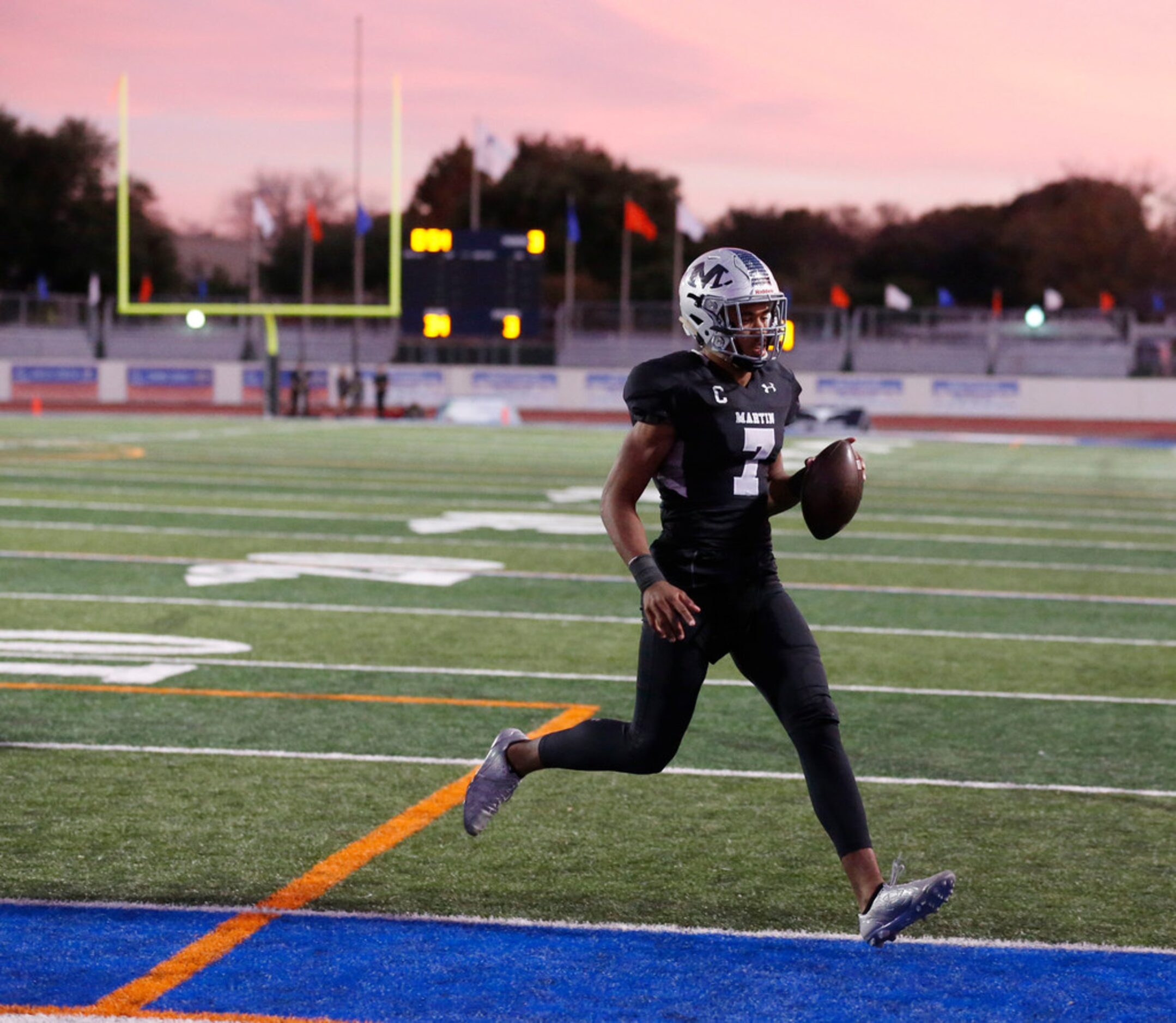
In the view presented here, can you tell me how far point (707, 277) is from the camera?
4230 mm

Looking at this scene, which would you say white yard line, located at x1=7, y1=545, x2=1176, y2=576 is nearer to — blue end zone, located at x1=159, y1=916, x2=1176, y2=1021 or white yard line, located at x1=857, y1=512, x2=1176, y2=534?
white yard line, located at x1=857, y1=512, x2=1176, y2=534

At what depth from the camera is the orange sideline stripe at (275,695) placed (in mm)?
6984

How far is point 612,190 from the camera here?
76.0 m

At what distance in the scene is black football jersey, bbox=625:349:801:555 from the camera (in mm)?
4113

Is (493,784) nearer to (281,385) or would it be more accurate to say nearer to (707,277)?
(707,277)

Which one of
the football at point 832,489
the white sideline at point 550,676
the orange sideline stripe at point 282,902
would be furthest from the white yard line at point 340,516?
the football at point 832,489

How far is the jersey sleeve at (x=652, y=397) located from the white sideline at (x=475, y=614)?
17.0 feet

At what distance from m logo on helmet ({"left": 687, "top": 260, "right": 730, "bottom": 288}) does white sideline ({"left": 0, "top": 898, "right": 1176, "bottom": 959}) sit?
1581 mm

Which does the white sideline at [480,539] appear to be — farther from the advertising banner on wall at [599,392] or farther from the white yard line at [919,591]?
the advertising banner on wall at [599,392]

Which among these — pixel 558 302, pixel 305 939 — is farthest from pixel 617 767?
pixel 558 302

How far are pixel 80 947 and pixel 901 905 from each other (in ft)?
6.13

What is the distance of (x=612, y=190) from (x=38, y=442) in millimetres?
53926

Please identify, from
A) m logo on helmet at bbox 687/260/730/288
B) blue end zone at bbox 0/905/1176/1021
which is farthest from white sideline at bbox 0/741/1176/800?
m logo on helmet at bbox 687/260/730/288

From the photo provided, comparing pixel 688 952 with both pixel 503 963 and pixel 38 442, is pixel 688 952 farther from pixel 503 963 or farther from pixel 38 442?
pixel 38 442
